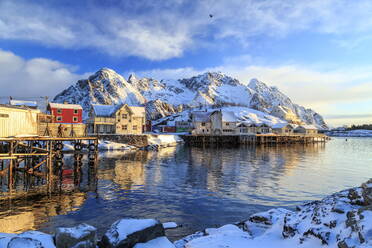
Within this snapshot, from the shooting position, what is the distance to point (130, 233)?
29.1ft

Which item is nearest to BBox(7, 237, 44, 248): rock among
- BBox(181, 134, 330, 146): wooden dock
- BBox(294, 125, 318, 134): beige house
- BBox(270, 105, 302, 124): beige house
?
BBox(181, 134, 330, 146): wooden dock

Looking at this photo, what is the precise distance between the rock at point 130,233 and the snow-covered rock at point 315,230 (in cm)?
157

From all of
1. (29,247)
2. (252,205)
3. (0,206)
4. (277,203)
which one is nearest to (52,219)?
(0,206)

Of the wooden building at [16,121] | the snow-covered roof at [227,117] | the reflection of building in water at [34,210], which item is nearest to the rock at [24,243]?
the reflection of building in water at [34,210]

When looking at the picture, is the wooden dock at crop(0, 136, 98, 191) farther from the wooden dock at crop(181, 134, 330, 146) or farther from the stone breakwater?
the wooden dock at crop(181, 134, 330, 146)

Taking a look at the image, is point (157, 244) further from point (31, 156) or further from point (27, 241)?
point (31, 156)

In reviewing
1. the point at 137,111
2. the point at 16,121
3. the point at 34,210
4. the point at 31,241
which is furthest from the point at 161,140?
the point at 31,241

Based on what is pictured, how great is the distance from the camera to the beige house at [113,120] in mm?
69062

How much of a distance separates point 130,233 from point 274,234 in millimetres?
5643

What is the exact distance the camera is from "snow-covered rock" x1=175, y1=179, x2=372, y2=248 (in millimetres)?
6992

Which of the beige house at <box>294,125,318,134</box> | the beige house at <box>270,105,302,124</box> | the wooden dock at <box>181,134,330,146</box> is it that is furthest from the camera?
the beige house at <box>270,105,302,124</box>

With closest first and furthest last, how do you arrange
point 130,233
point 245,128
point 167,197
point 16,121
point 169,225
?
point 130,233 → point 169,225 → point 167,197 → point 16,121 → point 245,128

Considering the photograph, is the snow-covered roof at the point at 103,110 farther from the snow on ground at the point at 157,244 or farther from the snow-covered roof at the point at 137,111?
the snow on ground at the point at 157,244

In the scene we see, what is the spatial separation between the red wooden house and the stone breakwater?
4870cm
